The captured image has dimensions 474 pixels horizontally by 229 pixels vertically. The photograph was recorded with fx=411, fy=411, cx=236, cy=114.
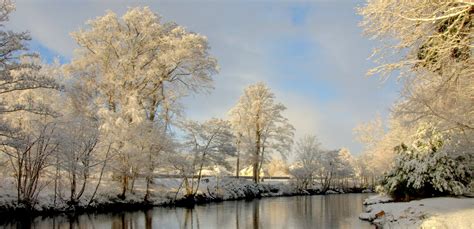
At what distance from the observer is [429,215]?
45.2 feet

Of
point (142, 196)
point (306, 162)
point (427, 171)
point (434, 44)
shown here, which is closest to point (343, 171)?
point (306, 162)

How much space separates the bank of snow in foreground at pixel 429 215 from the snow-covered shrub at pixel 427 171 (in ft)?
8.50

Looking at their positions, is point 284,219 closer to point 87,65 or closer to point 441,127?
point 441,127

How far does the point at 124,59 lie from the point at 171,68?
12.2 ft

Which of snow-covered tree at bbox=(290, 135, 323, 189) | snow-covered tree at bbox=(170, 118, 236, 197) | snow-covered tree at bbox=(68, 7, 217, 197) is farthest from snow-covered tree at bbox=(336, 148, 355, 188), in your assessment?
snow-covered tree at bbox=(68, 7, 217, 197)

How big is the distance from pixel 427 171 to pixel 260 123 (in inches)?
1167

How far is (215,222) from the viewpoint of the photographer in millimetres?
19781

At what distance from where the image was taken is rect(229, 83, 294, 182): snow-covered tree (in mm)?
48469

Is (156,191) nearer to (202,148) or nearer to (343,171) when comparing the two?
(202,148)

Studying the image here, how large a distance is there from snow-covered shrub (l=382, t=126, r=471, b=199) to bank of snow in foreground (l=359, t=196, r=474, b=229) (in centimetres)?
259

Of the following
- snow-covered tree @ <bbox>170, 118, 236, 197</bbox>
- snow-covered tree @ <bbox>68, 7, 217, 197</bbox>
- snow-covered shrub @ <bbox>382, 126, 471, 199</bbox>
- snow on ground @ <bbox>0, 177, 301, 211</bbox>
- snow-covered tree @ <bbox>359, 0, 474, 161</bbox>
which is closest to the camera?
snow-covered tree @ <bbox>359, 0, 474, 161</bbox>

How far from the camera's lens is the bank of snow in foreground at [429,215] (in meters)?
11.2

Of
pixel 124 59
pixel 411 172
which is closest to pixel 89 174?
pixel 124 59

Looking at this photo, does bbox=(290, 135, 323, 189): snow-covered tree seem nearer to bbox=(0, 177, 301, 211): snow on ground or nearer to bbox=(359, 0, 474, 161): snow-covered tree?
bbox=(0, 177, 301, 211): snow on ground
